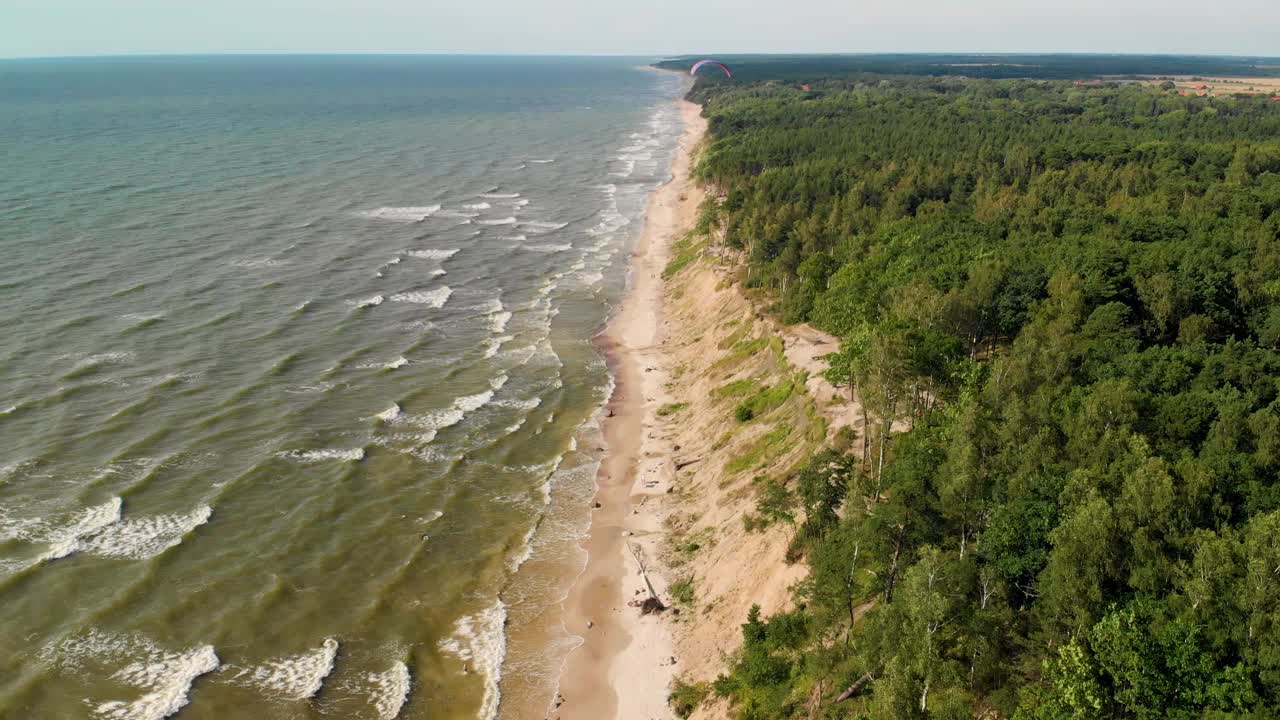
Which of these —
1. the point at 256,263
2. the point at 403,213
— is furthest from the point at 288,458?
the point at 403,213

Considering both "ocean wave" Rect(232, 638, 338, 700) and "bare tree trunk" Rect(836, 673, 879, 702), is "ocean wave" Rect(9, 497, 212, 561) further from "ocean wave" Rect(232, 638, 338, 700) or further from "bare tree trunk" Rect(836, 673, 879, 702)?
"bare tree trunk" Rect(836, 673, 879, 702)

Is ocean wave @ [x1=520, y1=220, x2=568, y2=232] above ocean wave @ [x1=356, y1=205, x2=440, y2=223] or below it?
below

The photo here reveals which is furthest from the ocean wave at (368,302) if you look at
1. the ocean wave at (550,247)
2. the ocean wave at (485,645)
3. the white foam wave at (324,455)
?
the ocean wave at (485,645)

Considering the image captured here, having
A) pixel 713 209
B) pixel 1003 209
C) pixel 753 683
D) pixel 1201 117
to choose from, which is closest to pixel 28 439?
pixel 753 683

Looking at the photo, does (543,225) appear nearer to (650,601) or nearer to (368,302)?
(368,302)

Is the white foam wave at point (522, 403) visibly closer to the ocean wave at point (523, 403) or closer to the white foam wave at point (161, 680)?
the ocean wave at point (523, 403)

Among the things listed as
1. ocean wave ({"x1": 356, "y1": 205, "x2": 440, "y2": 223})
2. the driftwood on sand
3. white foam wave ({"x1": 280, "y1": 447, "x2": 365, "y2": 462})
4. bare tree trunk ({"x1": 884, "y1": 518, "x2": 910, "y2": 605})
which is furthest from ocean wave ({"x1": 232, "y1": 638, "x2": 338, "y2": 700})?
ocean wave ({"x1": 356, "y1": 205, "x2": 440, "y2": 223})
